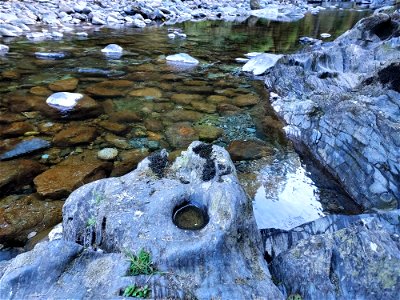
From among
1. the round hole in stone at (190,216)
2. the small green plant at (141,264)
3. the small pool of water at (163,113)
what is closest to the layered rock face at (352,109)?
the small pool of water at (163,113)

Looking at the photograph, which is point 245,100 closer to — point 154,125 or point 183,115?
point 183,115

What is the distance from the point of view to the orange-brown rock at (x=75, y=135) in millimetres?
4918

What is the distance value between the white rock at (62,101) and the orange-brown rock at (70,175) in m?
1.80

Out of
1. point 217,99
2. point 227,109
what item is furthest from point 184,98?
point 227,109

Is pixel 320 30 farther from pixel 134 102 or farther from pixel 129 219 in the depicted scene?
pixel 129 219

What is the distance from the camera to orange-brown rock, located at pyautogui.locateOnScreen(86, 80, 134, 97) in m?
6.75

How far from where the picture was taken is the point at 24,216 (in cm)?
346

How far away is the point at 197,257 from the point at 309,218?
1.87m

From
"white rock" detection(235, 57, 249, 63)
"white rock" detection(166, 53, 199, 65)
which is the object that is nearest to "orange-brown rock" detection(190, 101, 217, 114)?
"white rock" detection(166, 53, 199, 65)

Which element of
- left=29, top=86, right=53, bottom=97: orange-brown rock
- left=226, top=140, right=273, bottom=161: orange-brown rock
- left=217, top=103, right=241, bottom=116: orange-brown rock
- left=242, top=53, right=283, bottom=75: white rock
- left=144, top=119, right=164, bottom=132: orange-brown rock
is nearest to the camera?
left=226, top=140, right=273, bottom=161: orange-brown rock

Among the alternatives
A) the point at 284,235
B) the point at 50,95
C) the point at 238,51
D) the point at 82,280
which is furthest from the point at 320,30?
the point at 82,280

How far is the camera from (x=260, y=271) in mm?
2166

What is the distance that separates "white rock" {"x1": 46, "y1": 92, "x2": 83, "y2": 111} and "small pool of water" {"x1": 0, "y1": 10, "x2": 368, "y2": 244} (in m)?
0.20

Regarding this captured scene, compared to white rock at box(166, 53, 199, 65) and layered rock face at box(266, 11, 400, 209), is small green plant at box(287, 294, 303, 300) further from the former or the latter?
white rock at box(166, 53, 199, 65)
